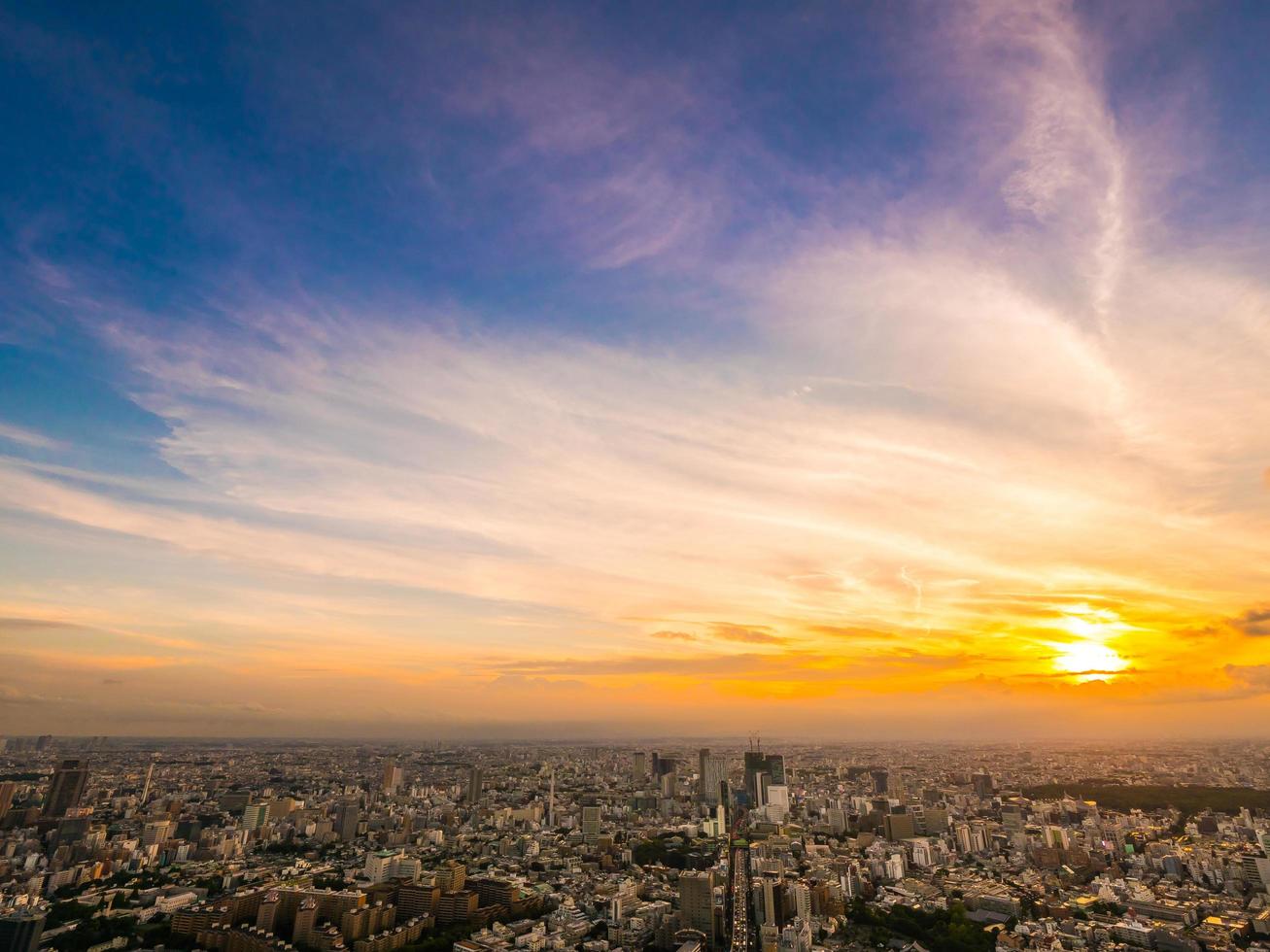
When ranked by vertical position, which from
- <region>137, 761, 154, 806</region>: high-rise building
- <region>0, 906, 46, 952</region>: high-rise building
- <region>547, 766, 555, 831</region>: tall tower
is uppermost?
<region>0, 906, 46, 952</region>: high-rise building

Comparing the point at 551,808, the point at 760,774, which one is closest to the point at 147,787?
the point at 551,808

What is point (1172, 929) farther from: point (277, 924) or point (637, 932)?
point (277, 924)

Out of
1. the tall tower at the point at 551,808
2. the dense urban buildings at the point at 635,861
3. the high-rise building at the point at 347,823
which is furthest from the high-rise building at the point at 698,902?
the high-rise building at the point at 347,823

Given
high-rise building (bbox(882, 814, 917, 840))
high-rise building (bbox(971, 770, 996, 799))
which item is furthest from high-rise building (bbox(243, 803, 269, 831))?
high-rise building (bbox(971, 770, 996, 799))

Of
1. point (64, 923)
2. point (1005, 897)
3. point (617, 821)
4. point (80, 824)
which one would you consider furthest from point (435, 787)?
point (1005, 897)

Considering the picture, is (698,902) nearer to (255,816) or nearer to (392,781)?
(255,816)

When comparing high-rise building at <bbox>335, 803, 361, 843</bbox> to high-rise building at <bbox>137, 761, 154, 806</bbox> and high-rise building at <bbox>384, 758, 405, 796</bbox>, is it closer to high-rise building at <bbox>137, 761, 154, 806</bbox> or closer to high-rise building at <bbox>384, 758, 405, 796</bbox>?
high-rise building at <bbox>137, 761, 154, 806</bbox>
